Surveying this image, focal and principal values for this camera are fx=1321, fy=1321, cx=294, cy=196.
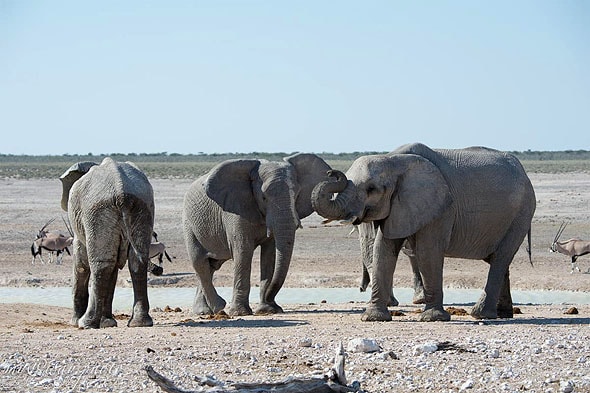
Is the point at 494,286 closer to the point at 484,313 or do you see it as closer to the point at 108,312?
the point at 484,313

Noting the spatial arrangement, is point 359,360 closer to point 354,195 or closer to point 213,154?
point 354,195

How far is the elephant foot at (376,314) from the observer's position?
52.2 ft

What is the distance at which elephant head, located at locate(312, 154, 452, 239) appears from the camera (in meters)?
15.3

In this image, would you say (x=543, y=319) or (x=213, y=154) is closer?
(x=543, y=319)

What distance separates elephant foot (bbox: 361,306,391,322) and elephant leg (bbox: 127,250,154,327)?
2595 mm

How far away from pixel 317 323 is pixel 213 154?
A: 153 meters

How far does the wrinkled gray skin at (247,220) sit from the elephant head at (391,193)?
2.22m

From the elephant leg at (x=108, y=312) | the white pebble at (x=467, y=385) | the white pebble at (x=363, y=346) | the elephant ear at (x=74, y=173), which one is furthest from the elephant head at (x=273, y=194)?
the white pebble at (x=467, y=385)

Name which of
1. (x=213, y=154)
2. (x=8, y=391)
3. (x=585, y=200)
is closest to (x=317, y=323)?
(x=8, y=391)

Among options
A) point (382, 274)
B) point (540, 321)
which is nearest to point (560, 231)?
point (540, 321)

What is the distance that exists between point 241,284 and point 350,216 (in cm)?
334

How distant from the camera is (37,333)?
14.6 m

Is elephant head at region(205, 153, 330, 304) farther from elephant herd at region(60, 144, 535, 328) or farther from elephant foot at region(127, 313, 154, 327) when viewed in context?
elephant foot at region(127, 313, 154, 327)

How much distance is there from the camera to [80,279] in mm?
16578
